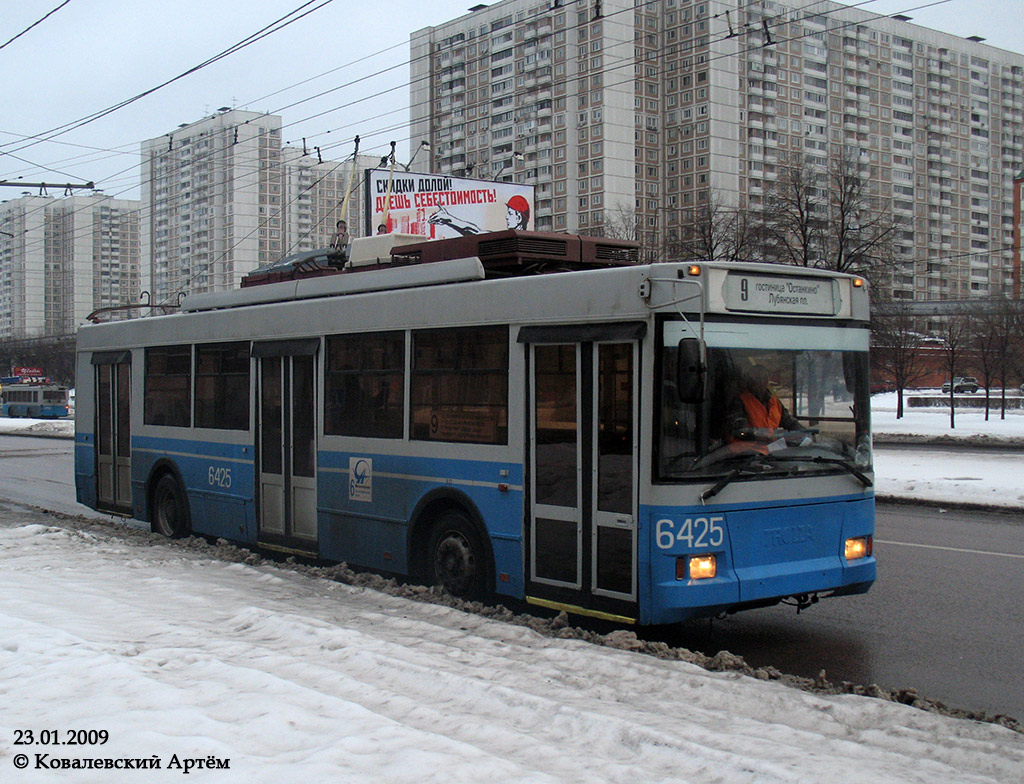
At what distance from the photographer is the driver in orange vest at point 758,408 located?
6.75 metres

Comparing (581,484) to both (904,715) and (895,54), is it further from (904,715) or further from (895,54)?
(895,54)

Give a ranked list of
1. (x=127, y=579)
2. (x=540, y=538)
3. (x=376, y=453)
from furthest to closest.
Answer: (x=376, y=453)
(x=127, y=579)
(x=540, y=538)

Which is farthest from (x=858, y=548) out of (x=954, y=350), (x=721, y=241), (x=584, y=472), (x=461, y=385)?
(x=954, y=350)

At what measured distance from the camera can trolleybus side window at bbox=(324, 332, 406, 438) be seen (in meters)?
8.87

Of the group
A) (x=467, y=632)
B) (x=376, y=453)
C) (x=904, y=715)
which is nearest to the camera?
(x=904, y=715)

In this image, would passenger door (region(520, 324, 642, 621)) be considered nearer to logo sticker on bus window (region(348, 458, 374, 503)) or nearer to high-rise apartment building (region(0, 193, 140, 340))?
logo sticker on bus window (region(348, 458, 374, 503))

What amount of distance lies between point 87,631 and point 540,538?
3.08 metres

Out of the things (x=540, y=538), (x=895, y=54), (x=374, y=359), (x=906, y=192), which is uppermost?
(x=895, y=54)

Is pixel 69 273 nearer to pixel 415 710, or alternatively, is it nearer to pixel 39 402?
pixel 39 402

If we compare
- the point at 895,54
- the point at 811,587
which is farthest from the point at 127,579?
the point at 895,54

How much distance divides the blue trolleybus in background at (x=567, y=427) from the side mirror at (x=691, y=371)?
0.01 m

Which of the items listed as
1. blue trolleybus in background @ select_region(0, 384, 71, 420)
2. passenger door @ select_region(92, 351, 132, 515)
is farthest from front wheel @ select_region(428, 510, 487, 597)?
blue trolleybus in background @ select_region(0, 384, 71, 420)

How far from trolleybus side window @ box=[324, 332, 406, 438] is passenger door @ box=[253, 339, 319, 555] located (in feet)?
1.11

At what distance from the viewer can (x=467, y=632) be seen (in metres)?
6.69
